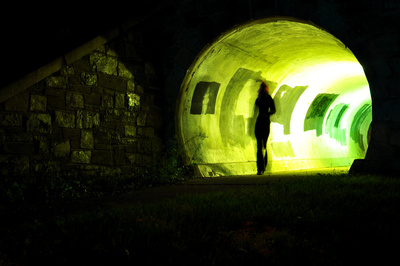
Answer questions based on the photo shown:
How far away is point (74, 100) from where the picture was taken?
23.0ft

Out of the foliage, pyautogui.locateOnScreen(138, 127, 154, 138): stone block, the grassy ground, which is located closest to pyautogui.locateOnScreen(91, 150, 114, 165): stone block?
the foliage

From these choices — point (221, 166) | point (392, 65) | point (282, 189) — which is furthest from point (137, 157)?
point (392, 65)

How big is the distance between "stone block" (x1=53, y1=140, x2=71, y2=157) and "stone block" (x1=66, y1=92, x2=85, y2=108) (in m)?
0.67

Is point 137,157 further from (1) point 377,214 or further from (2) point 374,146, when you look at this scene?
(1) point 377,214

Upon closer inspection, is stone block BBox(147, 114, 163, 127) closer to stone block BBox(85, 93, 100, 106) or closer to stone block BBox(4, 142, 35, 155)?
stone block BBox(85, 93, 100, 106)

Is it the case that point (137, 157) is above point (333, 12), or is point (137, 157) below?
below

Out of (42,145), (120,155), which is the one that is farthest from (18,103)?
(120,155)

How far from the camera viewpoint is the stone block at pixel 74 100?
6.91 meters

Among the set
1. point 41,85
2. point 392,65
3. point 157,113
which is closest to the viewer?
point 392,65

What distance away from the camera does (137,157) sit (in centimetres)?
799

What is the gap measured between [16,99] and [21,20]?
2783 mm

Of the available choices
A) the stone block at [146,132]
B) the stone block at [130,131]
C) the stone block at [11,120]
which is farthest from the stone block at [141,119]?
the stone block at [11,120]

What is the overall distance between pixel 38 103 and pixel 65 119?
558 millimetres

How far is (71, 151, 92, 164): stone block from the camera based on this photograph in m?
6.94
